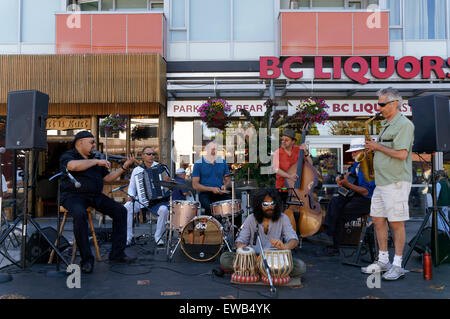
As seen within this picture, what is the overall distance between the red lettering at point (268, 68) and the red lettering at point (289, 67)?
18 cm

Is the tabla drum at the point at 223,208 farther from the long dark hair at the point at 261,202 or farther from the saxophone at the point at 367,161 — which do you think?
the saxophone at the point at 367,161

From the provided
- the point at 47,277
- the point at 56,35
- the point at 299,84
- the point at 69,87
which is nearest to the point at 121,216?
the point at 47,277

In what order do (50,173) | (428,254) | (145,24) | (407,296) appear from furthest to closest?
(50,173), (145,24), (428,254), (407,296)

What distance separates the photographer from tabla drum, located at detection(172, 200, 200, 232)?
608cm

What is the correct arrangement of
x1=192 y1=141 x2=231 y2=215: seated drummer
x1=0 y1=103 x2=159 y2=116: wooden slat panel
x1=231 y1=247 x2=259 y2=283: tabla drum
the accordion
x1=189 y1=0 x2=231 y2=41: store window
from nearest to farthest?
x1=231 y1=247 x2=259 y2=283: tabla drum
x1=192 y1=141 x2=231 y2=215: seated drummer
the accordion
x1=0 y1=103 x2=159 y2=116: wooden slat panel
x1=189 y1=0 x2=231 y2=41: store window

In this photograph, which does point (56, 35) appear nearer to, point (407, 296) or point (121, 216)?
point (121, 216)

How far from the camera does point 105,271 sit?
5383mm

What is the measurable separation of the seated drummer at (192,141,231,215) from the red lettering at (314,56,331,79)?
461cm

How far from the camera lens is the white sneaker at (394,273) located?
4.75 m

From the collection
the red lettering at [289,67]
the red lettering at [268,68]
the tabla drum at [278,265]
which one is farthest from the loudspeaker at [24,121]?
the red lettering at [289,67]

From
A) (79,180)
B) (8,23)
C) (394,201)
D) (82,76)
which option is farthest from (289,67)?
(8,23)

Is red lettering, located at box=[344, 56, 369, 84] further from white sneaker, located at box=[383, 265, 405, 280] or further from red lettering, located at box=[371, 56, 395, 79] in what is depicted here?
white sneaker, located at box=[383, 265, 405, 280]

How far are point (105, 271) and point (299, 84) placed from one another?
7157mm

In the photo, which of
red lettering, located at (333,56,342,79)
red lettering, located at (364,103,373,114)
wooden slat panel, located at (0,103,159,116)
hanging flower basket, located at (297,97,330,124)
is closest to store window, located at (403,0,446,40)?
red lettering, located at (364,103,373,114)
